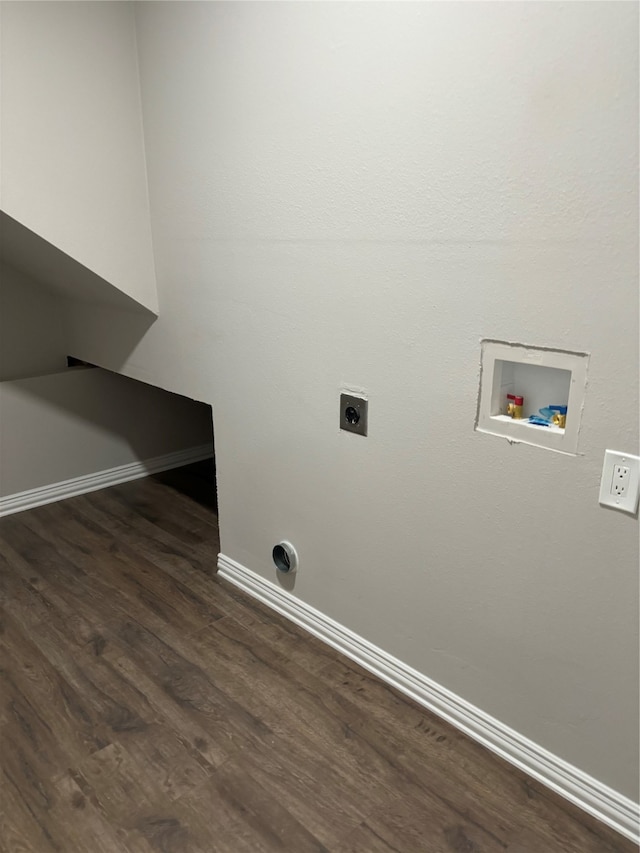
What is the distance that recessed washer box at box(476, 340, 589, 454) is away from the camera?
138 centimetres

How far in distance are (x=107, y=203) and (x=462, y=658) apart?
6.42 feet

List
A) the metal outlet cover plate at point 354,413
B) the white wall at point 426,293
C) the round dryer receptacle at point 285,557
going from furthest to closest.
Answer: the round dryer receptacle at point 285,557
the metal outlet cover plate at point 354,413
the white wall at point 426,293

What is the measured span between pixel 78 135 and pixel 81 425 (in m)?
1.59

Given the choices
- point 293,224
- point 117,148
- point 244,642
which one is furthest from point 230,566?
point 117,148

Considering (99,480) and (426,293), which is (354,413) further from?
(99,480)

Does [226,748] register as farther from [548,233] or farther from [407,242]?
[548,233]

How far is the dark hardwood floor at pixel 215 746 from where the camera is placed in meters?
1.54

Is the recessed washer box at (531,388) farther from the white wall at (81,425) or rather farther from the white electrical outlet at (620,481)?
the white wall at (81,425)

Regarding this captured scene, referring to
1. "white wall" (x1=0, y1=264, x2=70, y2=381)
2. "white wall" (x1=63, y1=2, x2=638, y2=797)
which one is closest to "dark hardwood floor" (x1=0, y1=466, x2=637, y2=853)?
"white wall" (x1=63, y1=2, x2=638, y2=797)

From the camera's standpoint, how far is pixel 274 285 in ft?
6.55

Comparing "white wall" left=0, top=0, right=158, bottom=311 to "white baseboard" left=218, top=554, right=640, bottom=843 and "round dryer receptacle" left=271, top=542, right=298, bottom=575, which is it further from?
"white baseboard" left=218, top=554, right=640, bottom=843

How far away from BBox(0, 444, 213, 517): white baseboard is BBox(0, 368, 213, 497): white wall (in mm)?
28

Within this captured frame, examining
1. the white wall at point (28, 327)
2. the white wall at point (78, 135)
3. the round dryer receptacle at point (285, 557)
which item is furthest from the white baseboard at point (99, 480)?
the round dryer receptacle at point (285, 557)

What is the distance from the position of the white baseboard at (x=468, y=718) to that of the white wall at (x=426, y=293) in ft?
0.12
